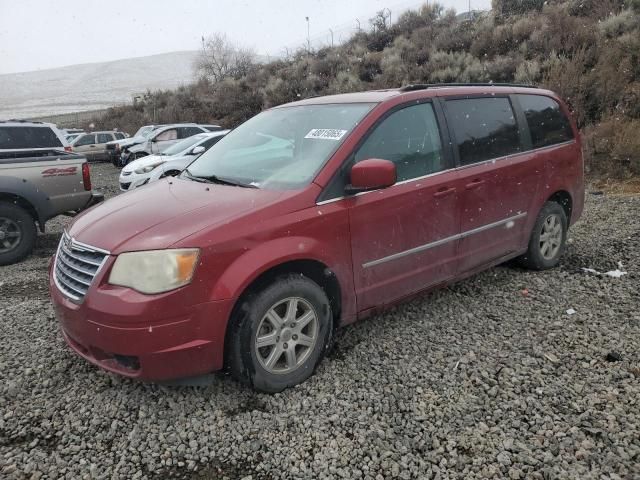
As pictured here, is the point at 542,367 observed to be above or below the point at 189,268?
below

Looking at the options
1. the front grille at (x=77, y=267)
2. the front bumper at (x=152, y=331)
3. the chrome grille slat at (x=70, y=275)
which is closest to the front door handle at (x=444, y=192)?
the front bumper at (x=152, y=331)

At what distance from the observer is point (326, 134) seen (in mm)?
3486

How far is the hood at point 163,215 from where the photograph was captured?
2.78m

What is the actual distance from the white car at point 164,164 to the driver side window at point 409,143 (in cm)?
735

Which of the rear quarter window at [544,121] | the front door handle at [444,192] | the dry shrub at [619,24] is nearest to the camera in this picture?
the front door handle at [444,192]

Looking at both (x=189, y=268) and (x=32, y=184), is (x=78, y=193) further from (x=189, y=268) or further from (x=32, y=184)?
(x=189, y=268)

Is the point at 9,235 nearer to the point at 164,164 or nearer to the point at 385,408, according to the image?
the point at 164,164

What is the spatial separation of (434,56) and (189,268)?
1703 cm

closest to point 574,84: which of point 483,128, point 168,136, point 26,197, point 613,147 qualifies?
point 613,147

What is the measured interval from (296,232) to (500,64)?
14.3m

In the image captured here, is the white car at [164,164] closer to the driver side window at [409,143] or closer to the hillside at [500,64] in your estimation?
the driver side window at [409,143]

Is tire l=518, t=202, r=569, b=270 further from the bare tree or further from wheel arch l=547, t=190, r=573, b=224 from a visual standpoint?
the bare tree

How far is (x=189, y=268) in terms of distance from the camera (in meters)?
2.67

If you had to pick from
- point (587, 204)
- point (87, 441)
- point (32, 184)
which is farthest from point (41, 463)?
point (587, 204)
